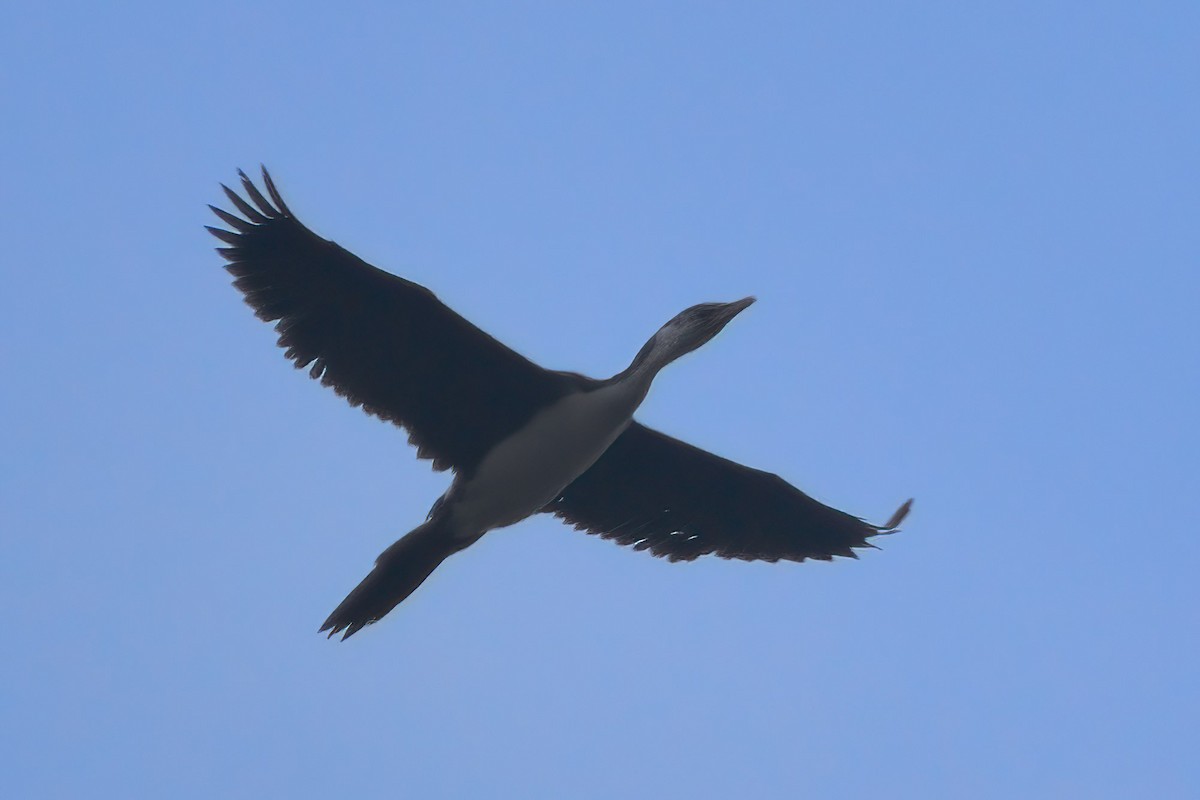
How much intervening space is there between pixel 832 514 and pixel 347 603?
374cm

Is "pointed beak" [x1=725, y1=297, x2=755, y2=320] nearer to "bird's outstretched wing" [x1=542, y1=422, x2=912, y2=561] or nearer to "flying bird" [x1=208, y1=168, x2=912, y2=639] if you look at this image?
"flying bird" [x1=208, y1=168, x2=912, y2=639]

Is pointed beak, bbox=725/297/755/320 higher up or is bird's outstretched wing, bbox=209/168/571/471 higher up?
pointed beak, bbox=725/297/755/320

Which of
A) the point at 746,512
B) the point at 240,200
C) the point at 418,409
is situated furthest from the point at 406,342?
the point at 746,512

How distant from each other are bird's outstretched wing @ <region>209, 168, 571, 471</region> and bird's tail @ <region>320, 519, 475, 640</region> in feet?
1.63

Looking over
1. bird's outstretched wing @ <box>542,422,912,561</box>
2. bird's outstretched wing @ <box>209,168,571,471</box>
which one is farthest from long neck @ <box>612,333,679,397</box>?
bird's outstretched wing @ <box>542,422,912,561</box>

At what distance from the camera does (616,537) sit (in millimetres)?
10711

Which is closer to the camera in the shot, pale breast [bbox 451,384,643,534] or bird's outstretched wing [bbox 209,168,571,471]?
bird's outstretched wing [bbox 209,168,571,471]

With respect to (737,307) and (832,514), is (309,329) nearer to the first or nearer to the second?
(737,307)

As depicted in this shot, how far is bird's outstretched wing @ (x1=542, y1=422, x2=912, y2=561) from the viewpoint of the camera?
33.8 ft

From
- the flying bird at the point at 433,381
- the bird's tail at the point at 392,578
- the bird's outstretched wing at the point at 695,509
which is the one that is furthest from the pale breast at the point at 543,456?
the bird's outstretched wing at the point at 695,509

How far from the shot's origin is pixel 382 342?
9.22 meters

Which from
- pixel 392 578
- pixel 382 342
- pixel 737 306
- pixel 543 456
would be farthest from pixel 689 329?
pixel 392 578

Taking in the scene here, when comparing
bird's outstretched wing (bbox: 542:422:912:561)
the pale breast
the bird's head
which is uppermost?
the bird's head

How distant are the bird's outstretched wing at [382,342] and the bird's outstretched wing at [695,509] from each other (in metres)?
1.11
